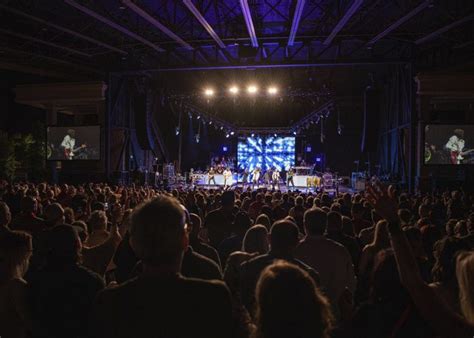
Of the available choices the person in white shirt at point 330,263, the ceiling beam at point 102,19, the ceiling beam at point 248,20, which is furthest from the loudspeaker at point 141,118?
the person in white shirt at point 330,263

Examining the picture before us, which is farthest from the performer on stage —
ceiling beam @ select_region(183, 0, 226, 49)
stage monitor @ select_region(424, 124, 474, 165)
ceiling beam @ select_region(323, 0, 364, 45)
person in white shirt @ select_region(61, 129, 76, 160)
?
person in white shirt @ select_region(61, 129, 76, 160)

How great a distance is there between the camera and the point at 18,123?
2486 cm

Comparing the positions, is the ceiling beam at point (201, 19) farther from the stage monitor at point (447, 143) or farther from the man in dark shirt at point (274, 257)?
the man in dark shirt at point (274, 257)

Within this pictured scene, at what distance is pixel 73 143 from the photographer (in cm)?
1967

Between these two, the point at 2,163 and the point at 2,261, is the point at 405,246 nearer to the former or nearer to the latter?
the point at 2,261

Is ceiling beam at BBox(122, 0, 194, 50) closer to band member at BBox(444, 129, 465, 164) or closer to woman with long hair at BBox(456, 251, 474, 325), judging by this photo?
band member at BBox(444, 129, 465, 164)

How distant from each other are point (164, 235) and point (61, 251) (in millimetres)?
1206

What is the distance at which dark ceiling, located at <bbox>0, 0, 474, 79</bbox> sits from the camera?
43.8 feet

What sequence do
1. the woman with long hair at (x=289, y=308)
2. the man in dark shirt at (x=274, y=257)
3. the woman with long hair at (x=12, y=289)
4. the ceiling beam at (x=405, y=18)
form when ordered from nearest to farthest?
1. the woman with long hair at (x=289, y=308)
2. the woman with long hair at (x=12, y=289)
3. the man in dark shirt at (x=274, y=257)
4. the ceiling beam at (x=405, y=18)

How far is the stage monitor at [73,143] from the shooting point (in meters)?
19.5

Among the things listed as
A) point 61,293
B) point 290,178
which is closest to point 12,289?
point 61,293

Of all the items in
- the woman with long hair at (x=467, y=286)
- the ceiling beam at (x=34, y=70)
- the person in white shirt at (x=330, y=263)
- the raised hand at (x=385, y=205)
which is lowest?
the person in white shirt at (x=330, y=263)

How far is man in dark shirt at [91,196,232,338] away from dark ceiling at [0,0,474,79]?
11102mm

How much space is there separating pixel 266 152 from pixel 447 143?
54.4 ft
